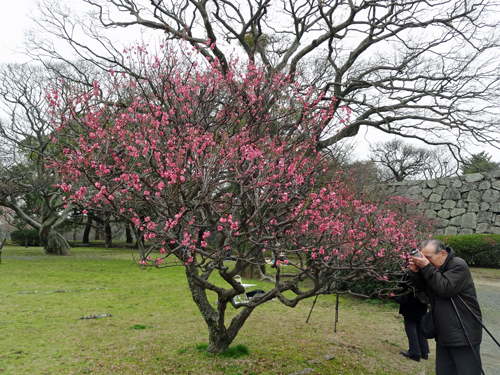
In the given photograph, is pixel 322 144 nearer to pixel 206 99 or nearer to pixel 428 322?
pixel 206 99

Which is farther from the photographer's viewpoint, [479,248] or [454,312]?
[479,248]

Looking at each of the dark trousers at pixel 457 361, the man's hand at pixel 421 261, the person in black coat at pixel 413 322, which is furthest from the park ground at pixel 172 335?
the man's hand at pixel 421 261

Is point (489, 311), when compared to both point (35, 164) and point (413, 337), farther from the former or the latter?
point (35, 164)

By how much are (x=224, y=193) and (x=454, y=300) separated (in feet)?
9.58

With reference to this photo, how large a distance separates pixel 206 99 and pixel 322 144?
15.6 ft

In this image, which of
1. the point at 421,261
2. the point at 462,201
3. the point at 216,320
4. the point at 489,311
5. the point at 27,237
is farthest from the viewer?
the point at 27,237

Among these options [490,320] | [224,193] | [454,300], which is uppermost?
[224,193]

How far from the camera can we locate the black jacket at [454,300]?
2.72 metres

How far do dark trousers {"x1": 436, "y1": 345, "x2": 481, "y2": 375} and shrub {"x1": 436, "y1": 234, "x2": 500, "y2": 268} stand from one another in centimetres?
1095

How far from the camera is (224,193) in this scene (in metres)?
4.52

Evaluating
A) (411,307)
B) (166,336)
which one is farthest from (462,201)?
(166,336)

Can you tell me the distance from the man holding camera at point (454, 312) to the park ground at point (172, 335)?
1669mm

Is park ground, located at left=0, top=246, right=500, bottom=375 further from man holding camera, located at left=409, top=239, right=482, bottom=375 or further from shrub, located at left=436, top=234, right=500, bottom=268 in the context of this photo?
shrub, located at left=436, top=234, right=500, bottom=268

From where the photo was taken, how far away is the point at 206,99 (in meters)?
5.61
